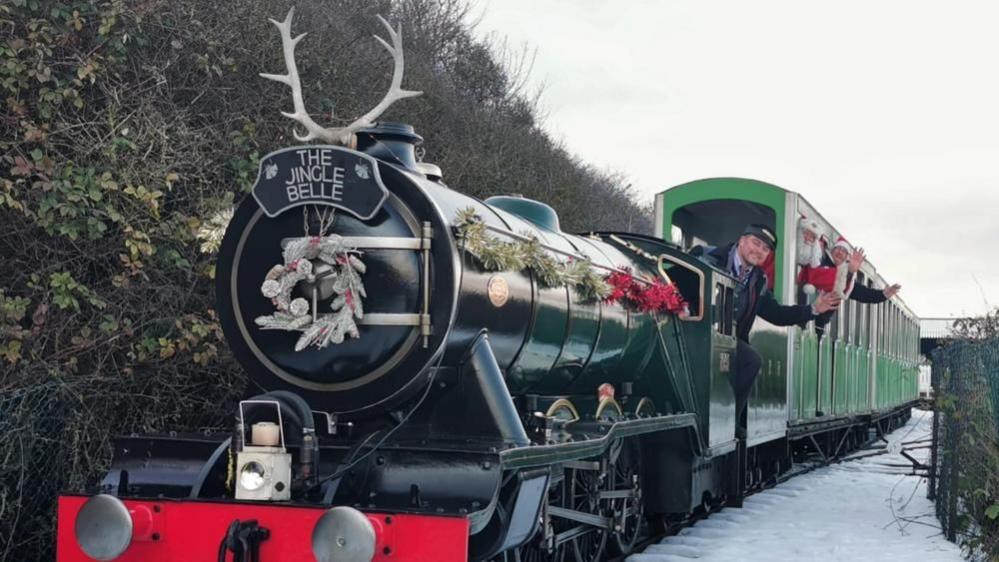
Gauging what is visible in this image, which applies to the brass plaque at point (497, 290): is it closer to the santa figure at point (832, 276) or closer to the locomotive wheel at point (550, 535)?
the locomotive wheel at point (550, 535)

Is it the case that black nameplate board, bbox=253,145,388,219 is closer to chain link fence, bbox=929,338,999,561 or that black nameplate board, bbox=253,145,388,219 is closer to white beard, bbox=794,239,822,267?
chain link fence, bbox=929,338,999,561

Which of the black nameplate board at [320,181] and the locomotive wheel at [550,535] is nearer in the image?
the black nameplate board at [320,181]

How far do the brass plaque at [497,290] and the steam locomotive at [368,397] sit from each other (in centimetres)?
1

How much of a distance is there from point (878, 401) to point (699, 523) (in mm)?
11638

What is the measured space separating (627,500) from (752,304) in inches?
112

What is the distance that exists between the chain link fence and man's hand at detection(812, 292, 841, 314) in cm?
143

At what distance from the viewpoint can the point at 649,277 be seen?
7836 mm

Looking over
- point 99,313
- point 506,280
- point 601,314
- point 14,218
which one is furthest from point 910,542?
point 14,218

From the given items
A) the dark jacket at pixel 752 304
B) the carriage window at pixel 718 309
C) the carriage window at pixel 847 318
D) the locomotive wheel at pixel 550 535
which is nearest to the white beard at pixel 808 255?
the dark jacket at pixel 752 304

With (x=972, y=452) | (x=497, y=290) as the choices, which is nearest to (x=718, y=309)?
(x=972, y=452)

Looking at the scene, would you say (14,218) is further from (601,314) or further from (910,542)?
(910,542)

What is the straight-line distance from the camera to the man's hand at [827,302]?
10922 mm

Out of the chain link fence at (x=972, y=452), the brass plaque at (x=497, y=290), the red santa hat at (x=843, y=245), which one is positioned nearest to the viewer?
the brass plaque at (x=497, y=290)

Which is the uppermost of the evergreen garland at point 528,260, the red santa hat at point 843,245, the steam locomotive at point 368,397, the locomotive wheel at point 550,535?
the red santa hat at point 843,245
